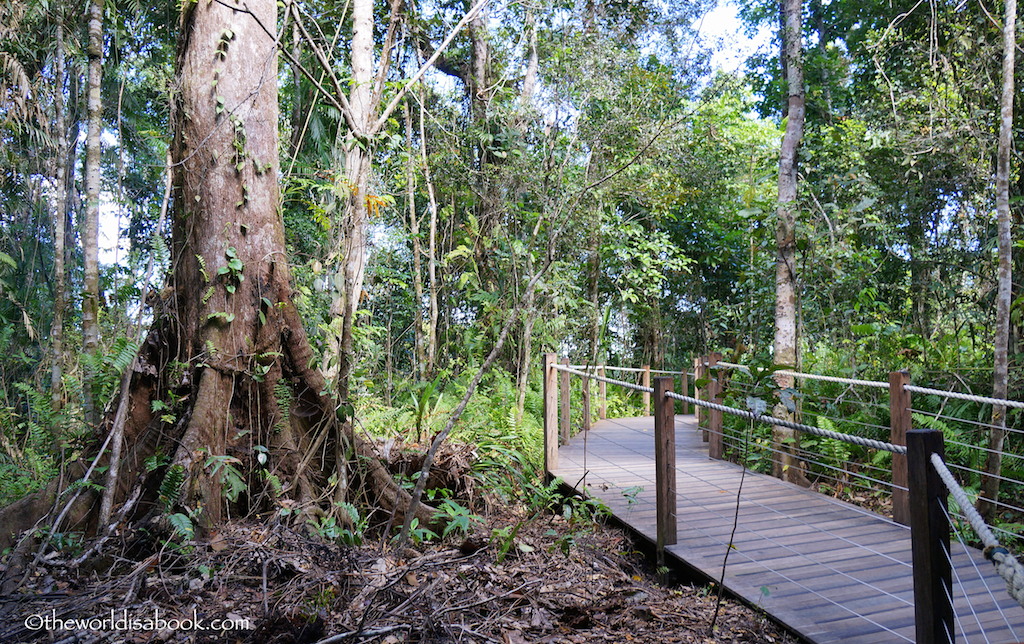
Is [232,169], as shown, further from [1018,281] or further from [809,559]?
[1018,281]

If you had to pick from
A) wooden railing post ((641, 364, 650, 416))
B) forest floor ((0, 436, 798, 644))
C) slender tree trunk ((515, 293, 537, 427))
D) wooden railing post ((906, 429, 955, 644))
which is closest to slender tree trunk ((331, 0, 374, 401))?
forest floor ((0, 436, 798, 644))

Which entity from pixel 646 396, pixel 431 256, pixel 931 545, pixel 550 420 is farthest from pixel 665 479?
pixel 646 396

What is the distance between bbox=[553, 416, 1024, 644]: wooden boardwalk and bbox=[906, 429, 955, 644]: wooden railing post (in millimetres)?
142

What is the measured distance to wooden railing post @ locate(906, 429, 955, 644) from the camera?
211cm

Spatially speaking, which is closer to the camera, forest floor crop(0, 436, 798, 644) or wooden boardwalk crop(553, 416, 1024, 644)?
forest floor crop(0, 436, 798, 644)

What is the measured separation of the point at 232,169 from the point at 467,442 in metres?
3.30

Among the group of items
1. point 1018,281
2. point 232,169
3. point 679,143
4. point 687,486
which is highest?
point 679,143

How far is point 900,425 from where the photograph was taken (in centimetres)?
482

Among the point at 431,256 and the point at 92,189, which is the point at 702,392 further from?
the point at 92,189

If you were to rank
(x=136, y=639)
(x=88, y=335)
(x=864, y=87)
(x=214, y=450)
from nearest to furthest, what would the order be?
(x=136, y=639)
(x=214, y=450)
(x=88, y=335)
(x=864, y=87)

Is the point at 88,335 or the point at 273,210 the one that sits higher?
the point at 273,210

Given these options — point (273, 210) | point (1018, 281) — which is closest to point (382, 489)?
point (273, 210)

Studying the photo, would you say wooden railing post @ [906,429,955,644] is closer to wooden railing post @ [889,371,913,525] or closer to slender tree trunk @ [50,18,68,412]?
wooden railing post @ [889,371,913,525]

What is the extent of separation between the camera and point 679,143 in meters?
9.48
